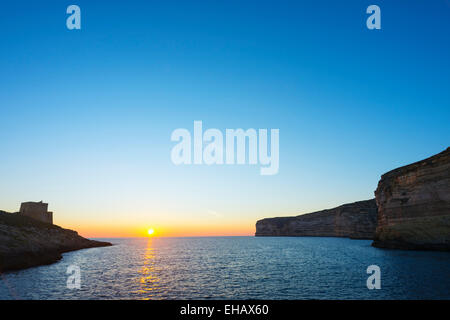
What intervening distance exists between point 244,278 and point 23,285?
24537 mm

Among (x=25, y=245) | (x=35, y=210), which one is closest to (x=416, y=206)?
(x=25, y=245)

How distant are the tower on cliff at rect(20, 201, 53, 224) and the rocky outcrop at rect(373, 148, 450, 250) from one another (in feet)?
371

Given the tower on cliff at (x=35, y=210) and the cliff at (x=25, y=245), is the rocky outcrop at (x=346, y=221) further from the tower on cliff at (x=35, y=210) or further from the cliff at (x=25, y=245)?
the tower on cliff at (x=35, y=210)

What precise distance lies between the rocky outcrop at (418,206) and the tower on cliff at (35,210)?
4453 inches

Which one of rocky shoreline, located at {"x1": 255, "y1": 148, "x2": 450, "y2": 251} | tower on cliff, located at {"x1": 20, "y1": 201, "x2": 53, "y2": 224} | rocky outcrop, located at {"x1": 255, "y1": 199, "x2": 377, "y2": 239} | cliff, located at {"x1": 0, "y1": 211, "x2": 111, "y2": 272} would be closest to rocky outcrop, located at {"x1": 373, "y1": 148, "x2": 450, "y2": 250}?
rocky shoreline, located at {"x1": 255, "y1": 148, "x2": 450, "y2": 251}

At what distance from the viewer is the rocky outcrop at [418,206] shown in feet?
173

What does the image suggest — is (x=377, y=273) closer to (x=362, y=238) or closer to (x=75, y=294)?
(x=75, y=294)

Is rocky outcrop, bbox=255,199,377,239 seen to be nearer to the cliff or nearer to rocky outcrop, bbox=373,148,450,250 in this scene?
rocky outcrop, bbox=373,148,450,250

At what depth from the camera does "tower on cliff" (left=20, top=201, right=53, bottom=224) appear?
97.4 meters

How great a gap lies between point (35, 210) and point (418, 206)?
11974 cm

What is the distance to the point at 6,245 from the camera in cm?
4797
